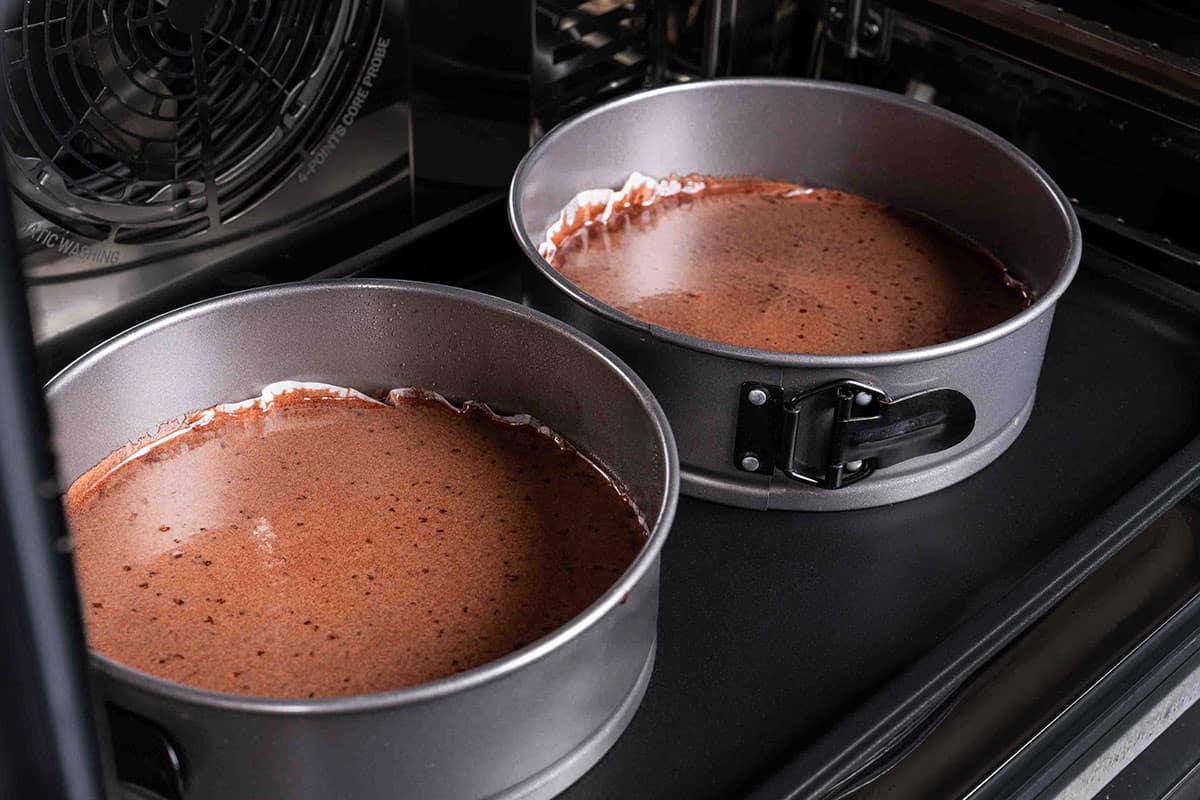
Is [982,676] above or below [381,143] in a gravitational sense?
below

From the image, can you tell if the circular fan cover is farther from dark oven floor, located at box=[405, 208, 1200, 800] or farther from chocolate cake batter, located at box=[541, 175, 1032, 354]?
chocolate cake batter, located at box=[541, 175, 1032, 354]

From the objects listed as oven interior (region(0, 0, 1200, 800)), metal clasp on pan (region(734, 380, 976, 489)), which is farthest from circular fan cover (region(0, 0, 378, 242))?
metal clasp on pan (region(734, 380, 976, 489))

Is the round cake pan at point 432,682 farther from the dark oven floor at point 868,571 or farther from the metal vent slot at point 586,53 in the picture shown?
the metal vent slot at point 586,53

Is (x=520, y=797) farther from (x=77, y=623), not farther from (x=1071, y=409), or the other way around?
(x=1071, y=409)

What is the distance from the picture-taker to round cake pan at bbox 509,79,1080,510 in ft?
3.45

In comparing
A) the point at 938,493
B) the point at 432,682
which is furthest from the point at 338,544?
the point at 938,493

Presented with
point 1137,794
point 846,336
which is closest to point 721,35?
point 846,336

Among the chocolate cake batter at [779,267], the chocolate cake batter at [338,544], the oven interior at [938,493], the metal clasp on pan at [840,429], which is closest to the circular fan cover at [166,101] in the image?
the oven interior at [938,493]

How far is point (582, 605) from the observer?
3.26ft

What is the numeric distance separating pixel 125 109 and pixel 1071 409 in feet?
2.62

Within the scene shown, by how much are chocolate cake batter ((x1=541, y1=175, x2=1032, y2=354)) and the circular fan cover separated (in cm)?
31

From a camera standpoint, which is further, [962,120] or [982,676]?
[962,120]

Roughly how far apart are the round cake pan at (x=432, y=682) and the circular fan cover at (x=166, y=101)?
9cm

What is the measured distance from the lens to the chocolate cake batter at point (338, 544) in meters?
0.95
